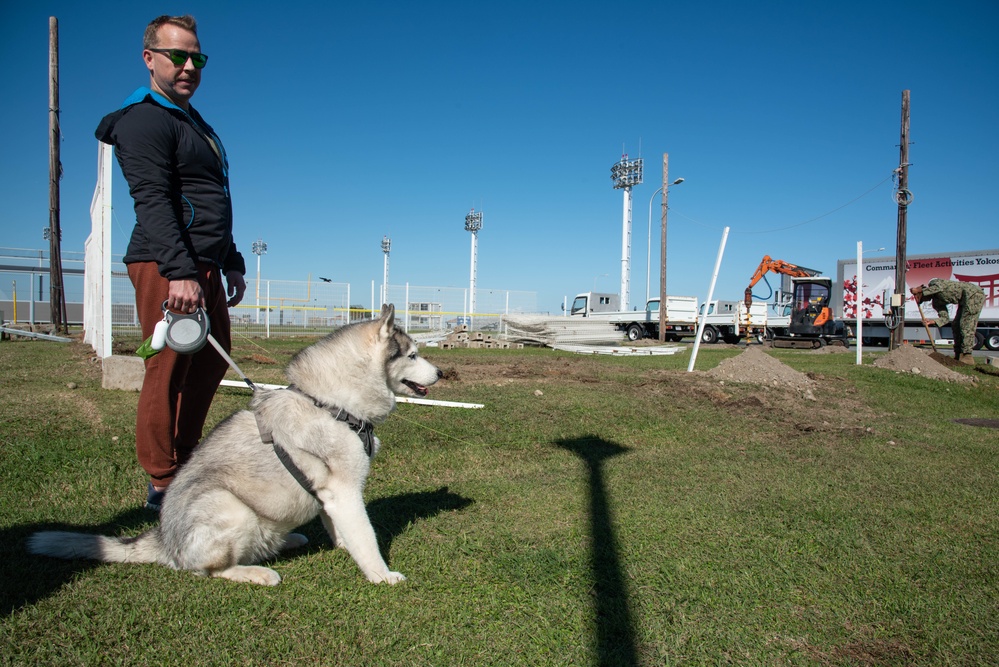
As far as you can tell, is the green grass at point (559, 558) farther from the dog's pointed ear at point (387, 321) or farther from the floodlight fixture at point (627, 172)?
the floodlight fixture at point (627, 172)

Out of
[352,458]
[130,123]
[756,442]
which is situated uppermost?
[130,123]

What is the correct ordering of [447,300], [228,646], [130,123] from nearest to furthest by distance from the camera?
[228,646]
[130,123]
[447,300]

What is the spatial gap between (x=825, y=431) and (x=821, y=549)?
13.1ft

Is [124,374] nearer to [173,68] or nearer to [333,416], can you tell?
[173,68]

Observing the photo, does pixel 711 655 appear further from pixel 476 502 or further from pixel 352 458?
pixel 476 502

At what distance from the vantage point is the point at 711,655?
7.11ft

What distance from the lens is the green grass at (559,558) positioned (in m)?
2.18

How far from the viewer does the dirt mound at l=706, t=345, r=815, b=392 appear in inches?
389

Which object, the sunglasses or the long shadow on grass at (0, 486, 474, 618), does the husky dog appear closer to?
the long shadow on grass at (0, 486, 474, 618)

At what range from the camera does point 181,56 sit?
2941 millimetres

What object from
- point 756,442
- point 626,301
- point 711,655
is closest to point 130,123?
point 711,655

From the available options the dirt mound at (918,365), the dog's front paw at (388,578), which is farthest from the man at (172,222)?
the dirt mound at (918,365)

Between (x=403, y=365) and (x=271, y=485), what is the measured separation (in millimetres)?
898

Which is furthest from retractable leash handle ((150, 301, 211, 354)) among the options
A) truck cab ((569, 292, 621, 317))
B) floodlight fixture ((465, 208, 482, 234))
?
floodlight fixture ((465, 208, 482, 234))
